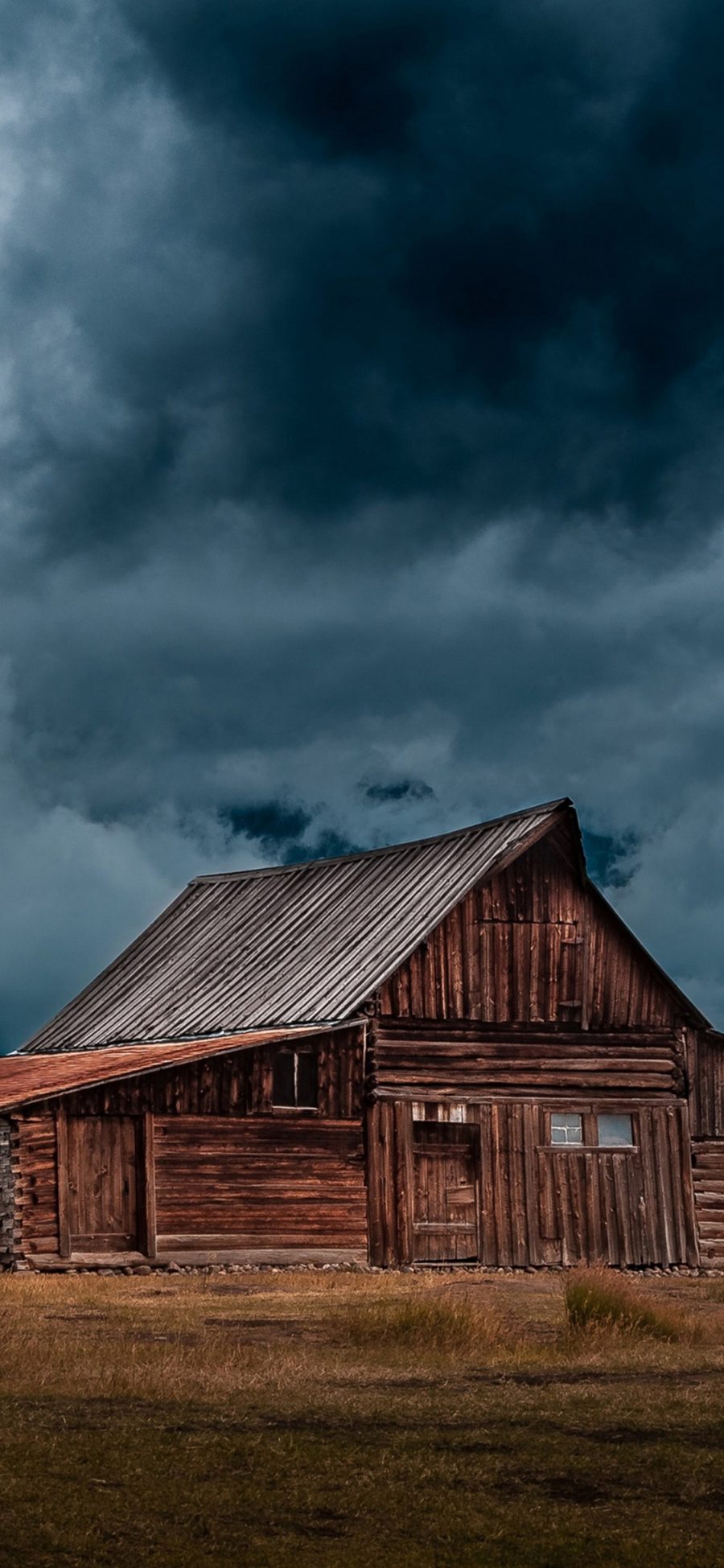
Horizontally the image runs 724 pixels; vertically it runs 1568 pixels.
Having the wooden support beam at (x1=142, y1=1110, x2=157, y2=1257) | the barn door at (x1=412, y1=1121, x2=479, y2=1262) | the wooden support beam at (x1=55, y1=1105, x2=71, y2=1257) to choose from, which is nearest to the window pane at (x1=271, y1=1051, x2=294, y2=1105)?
the wooden support beam at (x1=142, y1=1110, x2=157, y2=1257)

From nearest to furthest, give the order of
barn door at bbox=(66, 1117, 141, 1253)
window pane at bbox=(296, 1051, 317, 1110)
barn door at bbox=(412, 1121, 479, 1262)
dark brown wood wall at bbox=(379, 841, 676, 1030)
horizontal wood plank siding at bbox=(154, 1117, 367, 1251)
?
barn door at bbox=(66, 1117, 141, 1253), horizontal wood plank siding at bbox=(154, 1117, 367, 1251), window pane at bbox=(296, 1051, 317, 1110), barn door at bbox=(412, 1121, 479, 1262), dark brown wood wall at bbox=(379, 841, 676, 1030)

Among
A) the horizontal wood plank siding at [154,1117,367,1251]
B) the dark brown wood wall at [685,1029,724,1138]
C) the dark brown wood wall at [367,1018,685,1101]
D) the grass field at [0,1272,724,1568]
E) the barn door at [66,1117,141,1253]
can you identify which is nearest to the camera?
the grass field at [0,1272,724,1568]

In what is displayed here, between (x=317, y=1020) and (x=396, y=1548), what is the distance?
2608cm

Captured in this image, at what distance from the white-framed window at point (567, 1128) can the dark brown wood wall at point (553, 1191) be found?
21 cm

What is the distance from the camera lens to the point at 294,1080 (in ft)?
113

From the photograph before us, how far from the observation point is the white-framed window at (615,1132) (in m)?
37.8

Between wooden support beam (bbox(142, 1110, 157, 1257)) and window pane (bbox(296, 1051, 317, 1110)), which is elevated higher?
window pane (bbox(296, 1051, 317, 1110))

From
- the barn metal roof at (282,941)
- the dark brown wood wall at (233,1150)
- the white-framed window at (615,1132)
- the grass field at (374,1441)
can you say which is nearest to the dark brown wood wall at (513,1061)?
the white-framed window at (615,1132)

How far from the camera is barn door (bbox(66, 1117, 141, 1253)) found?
31828 mm

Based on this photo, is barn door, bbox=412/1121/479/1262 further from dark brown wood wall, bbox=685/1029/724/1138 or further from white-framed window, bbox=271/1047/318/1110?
dark brown wood wall, bbox=685/1029/724/1138

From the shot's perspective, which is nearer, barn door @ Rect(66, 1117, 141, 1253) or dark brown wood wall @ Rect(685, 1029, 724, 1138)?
barn door @ Rect(66, 1117, 141, 1253)

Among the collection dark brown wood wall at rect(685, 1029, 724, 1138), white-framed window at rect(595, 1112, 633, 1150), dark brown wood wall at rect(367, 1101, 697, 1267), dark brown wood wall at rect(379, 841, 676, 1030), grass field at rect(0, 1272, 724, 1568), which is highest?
dark brown wood wall at rect(379, 841, 676, 1030)

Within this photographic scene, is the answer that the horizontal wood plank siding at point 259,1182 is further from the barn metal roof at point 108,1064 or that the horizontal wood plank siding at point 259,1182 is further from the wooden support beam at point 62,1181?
the wooden support beam at point 62,1181

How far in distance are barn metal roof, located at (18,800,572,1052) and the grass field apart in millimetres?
16491
